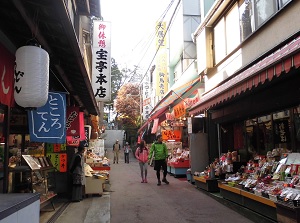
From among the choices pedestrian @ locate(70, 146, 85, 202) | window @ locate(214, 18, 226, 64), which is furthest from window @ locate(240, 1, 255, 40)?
pedestrian @ locate(70, 146, 85, 202)

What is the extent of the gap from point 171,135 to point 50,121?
41.1ft

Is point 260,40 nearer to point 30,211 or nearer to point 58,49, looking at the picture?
point 58,49

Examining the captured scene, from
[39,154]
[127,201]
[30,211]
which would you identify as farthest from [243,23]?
[30,211]

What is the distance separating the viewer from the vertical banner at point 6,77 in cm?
517

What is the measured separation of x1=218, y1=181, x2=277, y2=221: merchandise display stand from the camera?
6.75 metres

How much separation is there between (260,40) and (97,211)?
673 centimetres

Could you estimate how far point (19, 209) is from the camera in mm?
3652

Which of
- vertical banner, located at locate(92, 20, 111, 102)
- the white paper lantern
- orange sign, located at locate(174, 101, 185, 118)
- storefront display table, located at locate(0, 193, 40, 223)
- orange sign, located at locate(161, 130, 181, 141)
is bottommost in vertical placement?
storefront display table, located at locate(0, 193, 40, 223)

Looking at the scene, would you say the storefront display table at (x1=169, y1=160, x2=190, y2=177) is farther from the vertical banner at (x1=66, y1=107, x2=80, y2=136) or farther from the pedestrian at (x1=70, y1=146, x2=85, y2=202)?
the vertical banner at (x1=66, y1=107, x2=80, y2=136)

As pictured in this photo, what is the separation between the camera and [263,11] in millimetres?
9555

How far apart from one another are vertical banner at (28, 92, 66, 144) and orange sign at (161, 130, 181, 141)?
12027 millimetres

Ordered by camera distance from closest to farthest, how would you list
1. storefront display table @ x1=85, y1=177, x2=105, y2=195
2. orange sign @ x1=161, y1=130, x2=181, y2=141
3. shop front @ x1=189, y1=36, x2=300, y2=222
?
1. shop front @ x1=189, y1=36, x2=300, y2=222
2. storefront display table @ x1=85, y1=177, x2=105, y2=195
3. orange sign @ x1=161, y1=130, x2=181, y2=141

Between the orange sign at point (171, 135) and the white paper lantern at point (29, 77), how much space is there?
46.7ft

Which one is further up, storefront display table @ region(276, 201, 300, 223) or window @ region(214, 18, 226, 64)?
window @ region(214, 18, 226, 64)
